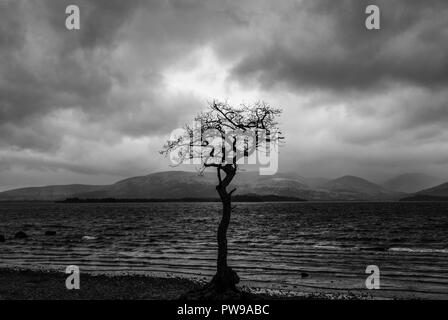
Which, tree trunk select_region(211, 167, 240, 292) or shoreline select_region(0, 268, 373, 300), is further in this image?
shoreline select_region(0, 268, 373, 300)

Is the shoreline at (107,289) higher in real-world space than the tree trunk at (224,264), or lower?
lower

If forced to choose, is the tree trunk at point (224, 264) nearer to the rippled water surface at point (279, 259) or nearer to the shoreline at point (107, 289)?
the shoreline at point (107, 289)

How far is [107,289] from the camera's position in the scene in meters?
28.8

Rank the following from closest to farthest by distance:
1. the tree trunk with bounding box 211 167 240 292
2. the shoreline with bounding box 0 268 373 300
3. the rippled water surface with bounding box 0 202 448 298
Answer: the tree trunk with bounding box 211 167 240 292
the shoreline with bounding box 0 268 373 300
the rippled water surface with bounding box 0 202 448 298

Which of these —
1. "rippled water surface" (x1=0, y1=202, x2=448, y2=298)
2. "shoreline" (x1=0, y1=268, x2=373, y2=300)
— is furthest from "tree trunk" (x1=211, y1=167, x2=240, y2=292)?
"rippled water surface" (x1=0, y1=202, x2=448, y2=298)

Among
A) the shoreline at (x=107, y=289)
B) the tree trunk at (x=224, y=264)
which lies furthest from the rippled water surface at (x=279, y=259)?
the tree trunk at (x=224, y=264)

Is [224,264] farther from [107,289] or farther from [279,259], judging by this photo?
[279,259]

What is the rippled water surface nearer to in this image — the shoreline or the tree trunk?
the shoreline

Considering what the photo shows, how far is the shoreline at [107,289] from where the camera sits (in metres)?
25.8

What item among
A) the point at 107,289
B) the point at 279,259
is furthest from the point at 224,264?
the point at 279,259

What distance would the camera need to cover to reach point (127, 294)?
26594 mm

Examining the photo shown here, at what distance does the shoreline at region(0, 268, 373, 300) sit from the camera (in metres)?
25.8
